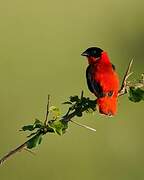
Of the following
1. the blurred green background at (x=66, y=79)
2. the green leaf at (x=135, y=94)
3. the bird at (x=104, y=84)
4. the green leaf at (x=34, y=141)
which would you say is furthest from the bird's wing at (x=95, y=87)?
the blurred green background at (x=66, y=79)

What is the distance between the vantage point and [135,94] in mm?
1277

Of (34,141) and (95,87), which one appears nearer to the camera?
(34,141)

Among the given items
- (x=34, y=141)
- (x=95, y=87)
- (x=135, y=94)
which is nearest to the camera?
(x=34, y=141)

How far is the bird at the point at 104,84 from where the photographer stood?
5.07 ft

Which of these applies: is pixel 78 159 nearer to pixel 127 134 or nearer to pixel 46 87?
pixel 127 134

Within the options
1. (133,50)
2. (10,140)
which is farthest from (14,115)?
(133,50)

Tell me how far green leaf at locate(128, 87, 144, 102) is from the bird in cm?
17

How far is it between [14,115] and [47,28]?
80 cm

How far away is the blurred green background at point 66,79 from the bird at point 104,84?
1916 mm

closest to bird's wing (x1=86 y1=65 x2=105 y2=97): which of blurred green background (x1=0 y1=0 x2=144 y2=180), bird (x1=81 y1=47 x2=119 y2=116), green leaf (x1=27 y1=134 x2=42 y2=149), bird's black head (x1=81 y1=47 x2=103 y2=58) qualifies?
bird (x1=81 y1=47 x2=119 y2=116)

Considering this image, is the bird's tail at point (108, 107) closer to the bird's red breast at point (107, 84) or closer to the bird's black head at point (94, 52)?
the bird's red breast at point (107, 84)

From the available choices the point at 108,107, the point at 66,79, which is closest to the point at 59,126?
the point at 108,107

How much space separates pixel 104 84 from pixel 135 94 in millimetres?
355

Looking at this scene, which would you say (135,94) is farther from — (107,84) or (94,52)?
(94,52)
